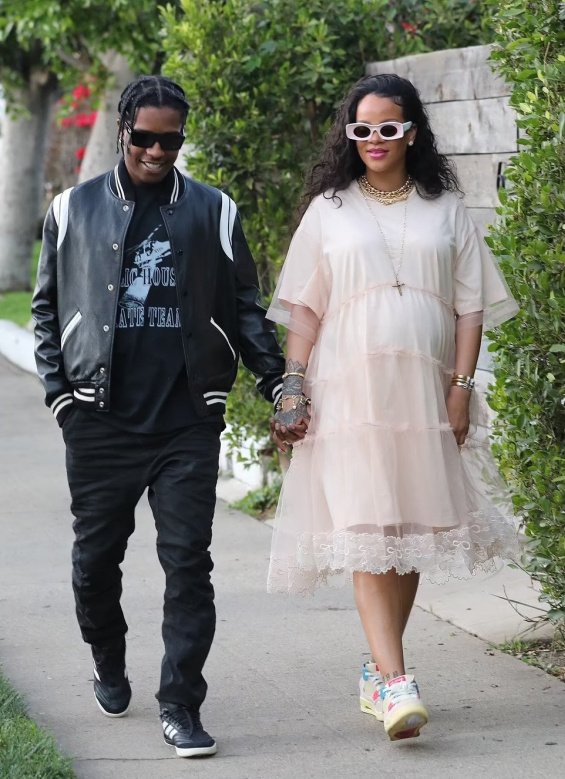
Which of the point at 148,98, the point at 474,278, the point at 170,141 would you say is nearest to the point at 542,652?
the point at 474,278

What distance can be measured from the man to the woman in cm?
23

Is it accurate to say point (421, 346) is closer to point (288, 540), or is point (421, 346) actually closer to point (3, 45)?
point (288, 540)

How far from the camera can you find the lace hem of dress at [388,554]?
4.26 m

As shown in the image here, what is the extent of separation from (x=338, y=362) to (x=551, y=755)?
1327 mm

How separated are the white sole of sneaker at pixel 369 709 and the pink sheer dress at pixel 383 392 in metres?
0.45

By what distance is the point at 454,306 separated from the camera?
445cm

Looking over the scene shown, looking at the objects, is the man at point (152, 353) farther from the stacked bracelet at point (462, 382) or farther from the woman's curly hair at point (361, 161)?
the stacked bracelet at point (462, 382)

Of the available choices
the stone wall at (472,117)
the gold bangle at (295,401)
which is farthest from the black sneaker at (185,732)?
the stone wall at (472,117)

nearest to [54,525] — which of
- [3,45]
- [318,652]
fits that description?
[318,652]

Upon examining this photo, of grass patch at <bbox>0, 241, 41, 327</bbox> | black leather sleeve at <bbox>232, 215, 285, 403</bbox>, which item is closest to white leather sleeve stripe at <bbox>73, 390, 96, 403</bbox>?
black leather sleeve at <bbox>232, 215, 285, 403</bbox>

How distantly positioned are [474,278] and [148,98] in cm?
113

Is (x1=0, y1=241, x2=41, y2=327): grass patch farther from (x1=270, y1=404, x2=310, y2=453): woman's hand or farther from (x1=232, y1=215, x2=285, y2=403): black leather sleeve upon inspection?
(x1=270, y1=404, x2=310, y2=453): woman's hand

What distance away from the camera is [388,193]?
175 inches

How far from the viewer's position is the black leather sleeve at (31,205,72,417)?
14.1ft
